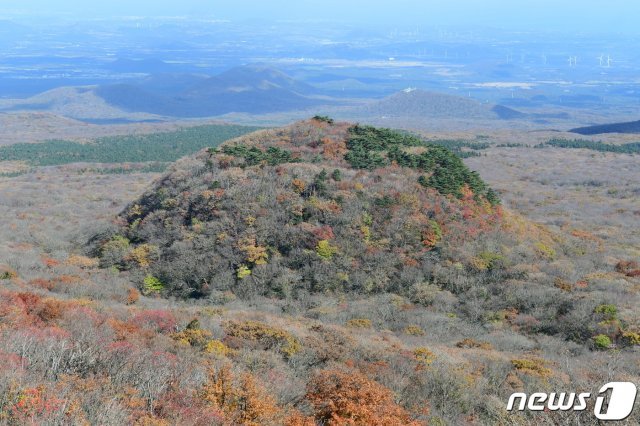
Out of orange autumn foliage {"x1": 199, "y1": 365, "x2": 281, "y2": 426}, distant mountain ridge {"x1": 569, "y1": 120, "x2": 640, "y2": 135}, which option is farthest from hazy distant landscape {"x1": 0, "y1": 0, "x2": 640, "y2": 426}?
distant mountain ridge {"x1": 569, "y1": 120, "x2": 640, "y2": 135}

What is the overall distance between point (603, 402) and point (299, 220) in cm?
2681

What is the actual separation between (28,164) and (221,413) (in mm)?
119385

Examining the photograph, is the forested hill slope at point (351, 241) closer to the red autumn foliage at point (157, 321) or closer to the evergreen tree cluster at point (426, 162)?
the evergreen tree cluster at point (426, 162)

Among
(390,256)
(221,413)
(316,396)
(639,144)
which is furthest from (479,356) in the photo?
(639,144)

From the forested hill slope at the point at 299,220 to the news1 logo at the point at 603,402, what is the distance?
20092mm

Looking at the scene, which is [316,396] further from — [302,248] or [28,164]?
[28,164]

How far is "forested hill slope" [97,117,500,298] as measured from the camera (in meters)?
35.2

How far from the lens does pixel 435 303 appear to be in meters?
32.1

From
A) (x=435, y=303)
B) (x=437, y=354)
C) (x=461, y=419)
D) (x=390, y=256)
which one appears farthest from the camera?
(x=390, y=256)

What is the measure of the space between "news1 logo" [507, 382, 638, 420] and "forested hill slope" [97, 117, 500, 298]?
2009 cm

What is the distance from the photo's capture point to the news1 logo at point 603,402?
40.5 feet

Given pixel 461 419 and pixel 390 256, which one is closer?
pixel 461 419

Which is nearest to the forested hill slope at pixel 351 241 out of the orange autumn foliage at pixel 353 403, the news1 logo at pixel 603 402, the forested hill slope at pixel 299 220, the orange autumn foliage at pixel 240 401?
the forested hill slope at pixel 299 220

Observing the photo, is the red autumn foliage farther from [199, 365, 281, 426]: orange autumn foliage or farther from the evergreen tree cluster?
the evergreen tree cluster
